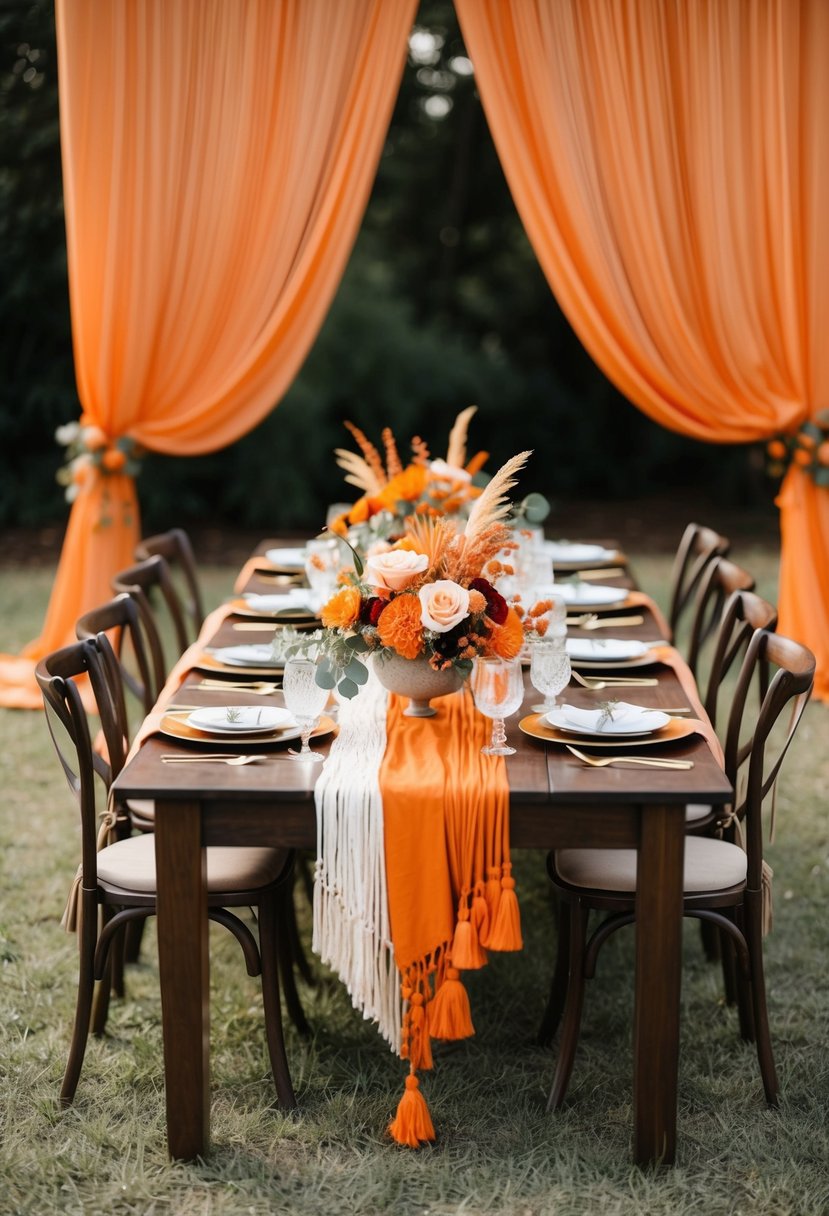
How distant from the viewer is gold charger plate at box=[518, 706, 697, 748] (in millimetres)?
2475

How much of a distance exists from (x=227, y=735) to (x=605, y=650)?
102cm

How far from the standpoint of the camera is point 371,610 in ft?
8.13

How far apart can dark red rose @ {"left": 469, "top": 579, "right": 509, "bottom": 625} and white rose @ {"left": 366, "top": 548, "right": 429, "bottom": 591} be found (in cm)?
10

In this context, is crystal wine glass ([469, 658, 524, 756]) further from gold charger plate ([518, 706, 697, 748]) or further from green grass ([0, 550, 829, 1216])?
green grass ([0, 550, 829, 1216])

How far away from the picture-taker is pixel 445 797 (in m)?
2.30

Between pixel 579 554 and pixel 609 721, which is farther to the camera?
pixel 579 554

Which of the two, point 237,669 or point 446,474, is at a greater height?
point 446,474

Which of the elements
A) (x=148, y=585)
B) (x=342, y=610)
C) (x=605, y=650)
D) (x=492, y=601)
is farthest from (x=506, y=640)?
(x=148, y=585)

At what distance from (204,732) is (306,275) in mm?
2866

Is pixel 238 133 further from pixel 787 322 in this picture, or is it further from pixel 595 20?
pixel 787 322

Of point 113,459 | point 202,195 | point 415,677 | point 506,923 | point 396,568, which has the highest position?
point 202,195

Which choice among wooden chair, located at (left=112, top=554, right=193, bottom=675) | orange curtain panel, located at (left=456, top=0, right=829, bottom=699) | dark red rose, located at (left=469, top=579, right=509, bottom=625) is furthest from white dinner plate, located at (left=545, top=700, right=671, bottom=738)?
orange curtain panel, located at (left=456, top=0, right=829, bottom=699)

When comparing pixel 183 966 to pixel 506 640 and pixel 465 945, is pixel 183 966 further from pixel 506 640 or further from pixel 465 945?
pixel 506 640

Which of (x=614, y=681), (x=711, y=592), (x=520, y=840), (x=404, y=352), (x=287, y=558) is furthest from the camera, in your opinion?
(x=404, y=352)
